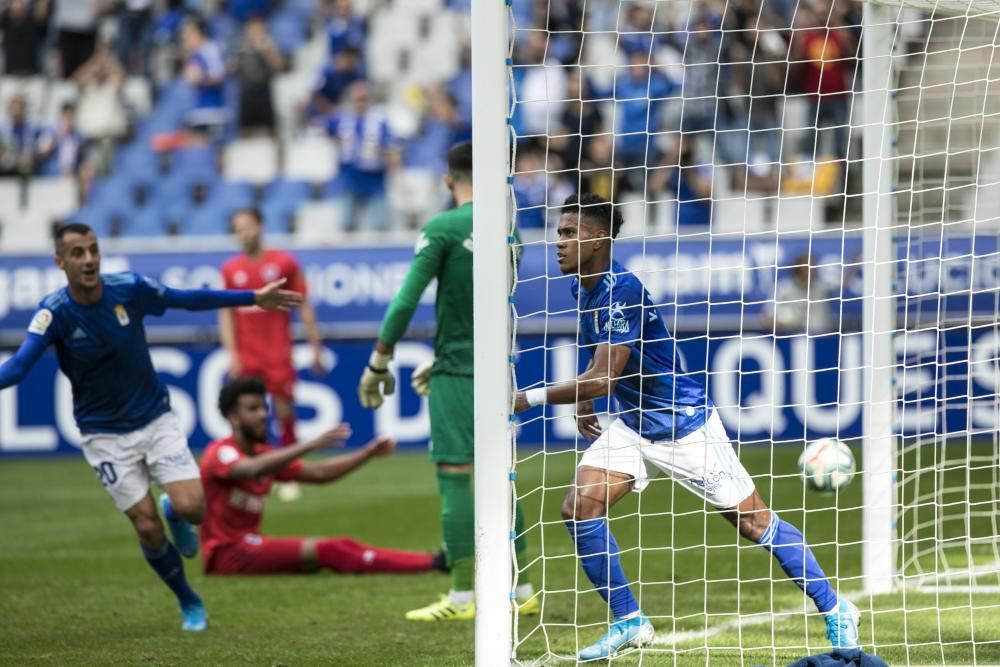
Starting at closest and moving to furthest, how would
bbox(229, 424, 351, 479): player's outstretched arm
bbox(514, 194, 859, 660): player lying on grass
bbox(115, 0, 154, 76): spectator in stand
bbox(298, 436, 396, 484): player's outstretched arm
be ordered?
bbox(514, 194, 859, 660): player lying on grass → bbox(229, 424, 351, 479): player's outstretched arm → bbox(298, 436, 396, 484): player's outstretched arm → bbox(115, 0, 154, 76): spectator in stand

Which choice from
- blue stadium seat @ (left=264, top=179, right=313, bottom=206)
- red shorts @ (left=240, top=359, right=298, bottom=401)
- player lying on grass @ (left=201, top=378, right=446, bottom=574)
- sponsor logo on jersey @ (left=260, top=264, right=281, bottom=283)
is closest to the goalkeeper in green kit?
player lying on grass @ (left=201, top=378, right=446, bottom=574)

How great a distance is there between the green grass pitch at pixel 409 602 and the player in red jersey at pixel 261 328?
0.96 metres

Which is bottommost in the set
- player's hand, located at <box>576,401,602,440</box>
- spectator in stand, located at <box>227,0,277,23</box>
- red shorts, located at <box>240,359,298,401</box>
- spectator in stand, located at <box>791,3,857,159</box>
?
red shorts, located at <box>240,359,298,401</box>

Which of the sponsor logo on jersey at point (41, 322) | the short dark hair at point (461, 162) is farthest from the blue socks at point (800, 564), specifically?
the sponsor logo on jersey at point (41, 322)

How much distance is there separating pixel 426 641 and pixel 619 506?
4442mm

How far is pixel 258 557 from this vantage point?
8.02 meters

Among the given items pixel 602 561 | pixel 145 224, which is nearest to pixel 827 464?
pixel 602 561

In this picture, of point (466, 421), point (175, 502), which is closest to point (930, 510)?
point (466, 421)

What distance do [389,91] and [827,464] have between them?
12.7 m

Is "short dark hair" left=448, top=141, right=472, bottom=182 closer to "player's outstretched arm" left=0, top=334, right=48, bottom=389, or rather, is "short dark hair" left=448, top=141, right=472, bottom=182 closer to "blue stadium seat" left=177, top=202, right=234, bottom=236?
"player's outstretched arm" left=0, top=334, right=48, bottom=389

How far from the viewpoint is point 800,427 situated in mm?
13094

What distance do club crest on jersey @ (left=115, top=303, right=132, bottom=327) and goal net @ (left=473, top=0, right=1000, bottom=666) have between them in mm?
1838

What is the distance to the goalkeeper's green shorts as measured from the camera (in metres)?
6.75

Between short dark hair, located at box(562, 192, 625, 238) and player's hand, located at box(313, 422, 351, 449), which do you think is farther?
player's hand, located at box(313, 422, 351, 449)
